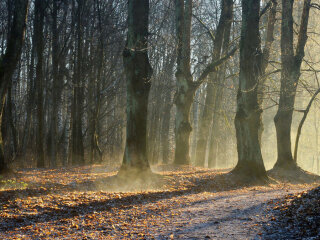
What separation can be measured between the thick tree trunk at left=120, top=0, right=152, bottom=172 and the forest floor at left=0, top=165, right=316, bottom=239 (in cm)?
98

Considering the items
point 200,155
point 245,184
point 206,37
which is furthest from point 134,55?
point 206,37

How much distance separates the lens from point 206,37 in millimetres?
25609

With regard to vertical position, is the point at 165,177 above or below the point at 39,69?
below

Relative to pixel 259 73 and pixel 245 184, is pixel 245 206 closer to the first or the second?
pixel 245 184

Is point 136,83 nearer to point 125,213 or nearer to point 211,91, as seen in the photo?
point 125,213

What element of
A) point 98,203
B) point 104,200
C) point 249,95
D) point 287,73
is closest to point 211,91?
point 287,73

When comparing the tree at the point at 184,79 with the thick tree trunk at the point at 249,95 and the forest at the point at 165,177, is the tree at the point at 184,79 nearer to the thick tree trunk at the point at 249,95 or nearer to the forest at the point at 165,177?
the forest at the point at 165,177

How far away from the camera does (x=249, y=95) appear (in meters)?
12.5

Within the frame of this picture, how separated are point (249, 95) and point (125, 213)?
684 centimetres

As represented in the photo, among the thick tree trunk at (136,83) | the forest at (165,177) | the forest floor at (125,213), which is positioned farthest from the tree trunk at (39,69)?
the thick tree trunk at (136,83)

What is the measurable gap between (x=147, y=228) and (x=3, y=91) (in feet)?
23.4

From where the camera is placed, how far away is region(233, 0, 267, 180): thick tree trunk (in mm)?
12391

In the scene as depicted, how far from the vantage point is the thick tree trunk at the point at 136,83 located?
36.3 feet

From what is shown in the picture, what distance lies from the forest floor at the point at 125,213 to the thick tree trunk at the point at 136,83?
98cm
